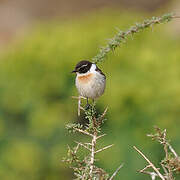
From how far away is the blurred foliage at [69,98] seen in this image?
5.88 metres

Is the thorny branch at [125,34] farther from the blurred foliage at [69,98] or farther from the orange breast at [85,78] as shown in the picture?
the blurred foliage at [69,98]

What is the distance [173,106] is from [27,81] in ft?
7.09

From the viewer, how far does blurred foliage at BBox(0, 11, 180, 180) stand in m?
5.88

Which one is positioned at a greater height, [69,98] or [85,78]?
[85,78]

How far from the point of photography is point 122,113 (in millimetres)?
6191

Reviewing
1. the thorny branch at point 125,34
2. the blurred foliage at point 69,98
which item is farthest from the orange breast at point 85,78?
the blurred foliage at point 69,98

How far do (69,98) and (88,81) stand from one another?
125 inches

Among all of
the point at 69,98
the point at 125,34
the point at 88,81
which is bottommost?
the point at 69,98

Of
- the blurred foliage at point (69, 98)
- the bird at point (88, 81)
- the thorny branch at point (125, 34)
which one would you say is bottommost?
the blurred foliage at point (69, 98)

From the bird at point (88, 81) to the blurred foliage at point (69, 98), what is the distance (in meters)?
2.01

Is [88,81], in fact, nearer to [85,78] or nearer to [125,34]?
[85,78]

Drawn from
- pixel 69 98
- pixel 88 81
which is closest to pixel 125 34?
pixel 88 81

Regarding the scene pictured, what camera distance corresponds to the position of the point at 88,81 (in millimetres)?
3441

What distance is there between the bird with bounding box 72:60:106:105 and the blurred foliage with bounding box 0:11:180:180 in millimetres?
2014
